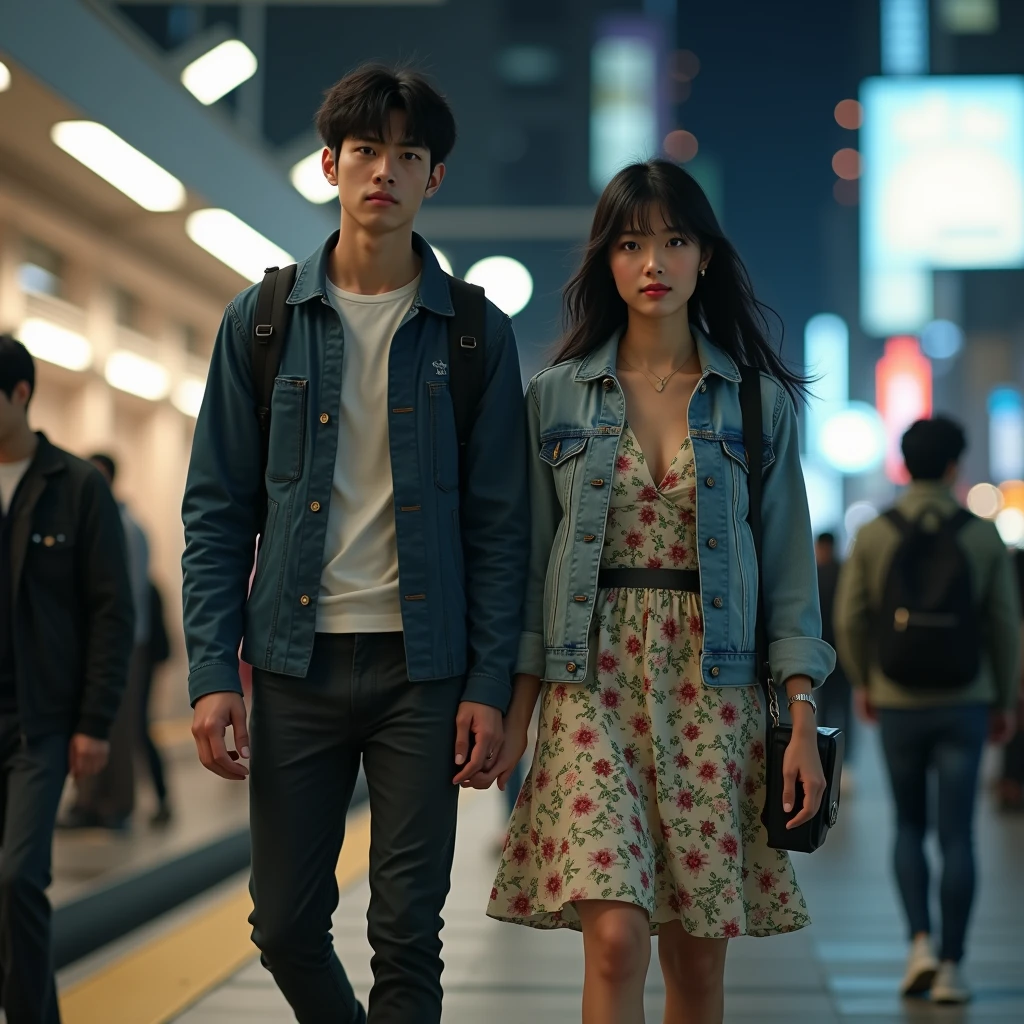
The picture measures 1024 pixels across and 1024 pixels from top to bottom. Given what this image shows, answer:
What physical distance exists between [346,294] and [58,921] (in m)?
3.38

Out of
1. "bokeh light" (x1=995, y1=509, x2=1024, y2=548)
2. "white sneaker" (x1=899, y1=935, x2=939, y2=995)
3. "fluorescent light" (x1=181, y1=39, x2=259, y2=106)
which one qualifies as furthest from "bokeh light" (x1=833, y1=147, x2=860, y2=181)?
"white sneaker" (x1=899, y1=935, x2=939, y2=995)

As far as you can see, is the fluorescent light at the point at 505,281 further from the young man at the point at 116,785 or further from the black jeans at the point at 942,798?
the black jeans at the point at 942,798

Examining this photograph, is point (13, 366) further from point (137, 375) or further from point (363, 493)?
point (137, 375)

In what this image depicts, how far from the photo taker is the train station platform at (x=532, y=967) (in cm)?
477

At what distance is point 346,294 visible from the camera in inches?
122

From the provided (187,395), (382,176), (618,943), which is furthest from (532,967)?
(187,395)

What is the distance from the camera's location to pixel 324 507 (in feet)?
9.53

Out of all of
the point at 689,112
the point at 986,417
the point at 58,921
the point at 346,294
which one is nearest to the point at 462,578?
the point at 346,294

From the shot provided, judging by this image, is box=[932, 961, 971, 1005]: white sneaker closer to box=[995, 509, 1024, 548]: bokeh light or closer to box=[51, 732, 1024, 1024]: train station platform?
box=[51, 732, 1024, 1024]: train station platform

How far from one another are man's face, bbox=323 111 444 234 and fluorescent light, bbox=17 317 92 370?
7094 mm

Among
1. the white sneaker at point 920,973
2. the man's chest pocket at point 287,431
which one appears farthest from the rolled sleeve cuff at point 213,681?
the white sneaker at point 920,973

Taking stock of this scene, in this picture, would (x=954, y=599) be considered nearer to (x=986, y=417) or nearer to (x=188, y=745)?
(x=188, y=745)

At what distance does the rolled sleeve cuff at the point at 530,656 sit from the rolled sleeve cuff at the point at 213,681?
567 mm

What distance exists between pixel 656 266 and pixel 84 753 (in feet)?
6.10
